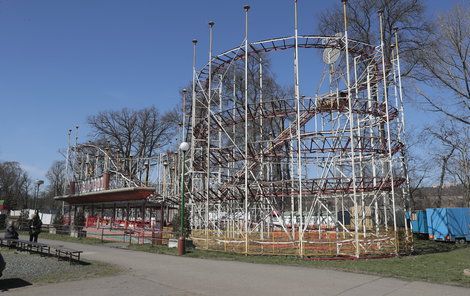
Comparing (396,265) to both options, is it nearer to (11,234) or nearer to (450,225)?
(450,225)

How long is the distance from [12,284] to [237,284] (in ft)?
18.3

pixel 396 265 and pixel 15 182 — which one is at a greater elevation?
pixel 15 182

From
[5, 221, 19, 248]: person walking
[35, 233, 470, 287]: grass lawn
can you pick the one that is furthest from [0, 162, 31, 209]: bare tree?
[35, 233, 470, 287]: grass lawn

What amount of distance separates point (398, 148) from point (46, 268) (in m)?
15.9

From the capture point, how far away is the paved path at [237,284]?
32.1ft

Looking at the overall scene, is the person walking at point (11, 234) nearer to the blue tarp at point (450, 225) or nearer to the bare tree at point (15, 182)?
the blue tarp at point (450, 225)

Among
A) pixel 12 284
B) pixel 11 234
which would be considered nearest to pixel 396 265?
pixel 12 284

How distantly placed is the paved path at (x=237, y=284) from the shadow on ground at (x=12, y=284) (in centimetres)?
35

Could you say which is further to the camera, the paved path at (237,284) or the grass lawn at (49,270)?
the grass lawn at (49,270)

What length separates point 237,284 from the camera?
35.4 ft

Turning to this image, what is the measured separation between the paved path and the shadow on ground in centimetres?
35

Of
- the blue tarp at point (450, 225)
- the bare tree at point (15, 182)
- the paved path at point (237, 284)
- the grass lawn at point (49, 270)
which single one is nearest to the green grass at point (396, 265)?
the paved path at point (237, 284)

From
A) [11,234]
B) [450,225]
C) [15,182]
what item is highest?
[15,182]

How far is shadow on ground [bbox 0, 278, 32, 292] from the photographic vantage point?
10312 millimetres
